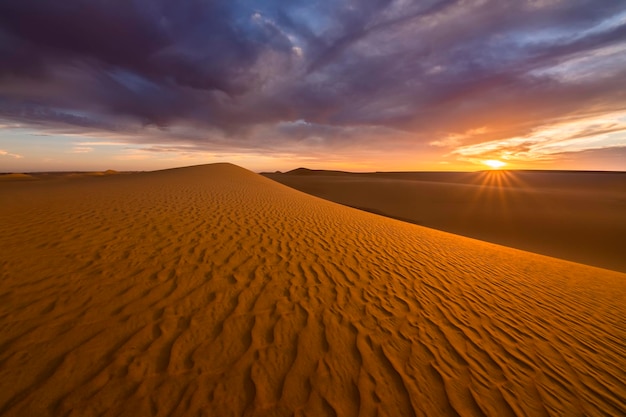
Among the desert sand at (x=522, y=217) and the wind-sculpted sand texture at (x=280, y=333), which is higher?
the wind-sculpted sand texture at (x=280, y=333)

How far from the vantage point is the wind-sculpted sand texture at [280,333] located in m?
2.60

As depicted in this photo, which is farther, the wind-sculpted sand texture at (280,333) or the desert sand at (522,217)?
the desert sand at (522,217)

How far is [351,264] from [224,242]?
338cm

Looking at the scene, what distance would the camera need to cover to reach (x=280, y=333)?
3.51 metres

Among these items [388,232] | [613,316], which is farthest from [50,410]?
[388,232]

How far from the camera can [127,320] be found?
138 inches

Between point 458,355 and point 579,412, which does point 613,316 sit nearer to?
point 579,412

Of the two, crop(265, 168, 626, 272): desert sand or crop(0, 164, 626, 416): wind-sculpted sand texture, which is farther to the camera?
crop(265, 168, 626, 272): desert sand

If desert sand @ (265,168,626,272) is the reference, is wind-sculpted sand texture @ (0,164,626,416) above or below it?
above

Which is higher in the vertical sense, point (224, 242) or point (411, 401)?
point (224, 242)

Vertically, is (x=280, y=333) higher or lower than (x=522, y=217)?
higher

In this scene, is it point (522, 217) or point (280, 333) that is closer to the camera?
point (280, 333)

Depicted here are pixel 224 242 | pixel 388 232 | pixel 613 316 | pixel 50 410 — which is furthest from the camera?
pixel 388 232

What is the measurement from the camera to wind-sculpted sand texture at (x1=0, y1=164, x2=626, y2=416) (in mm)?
2596
